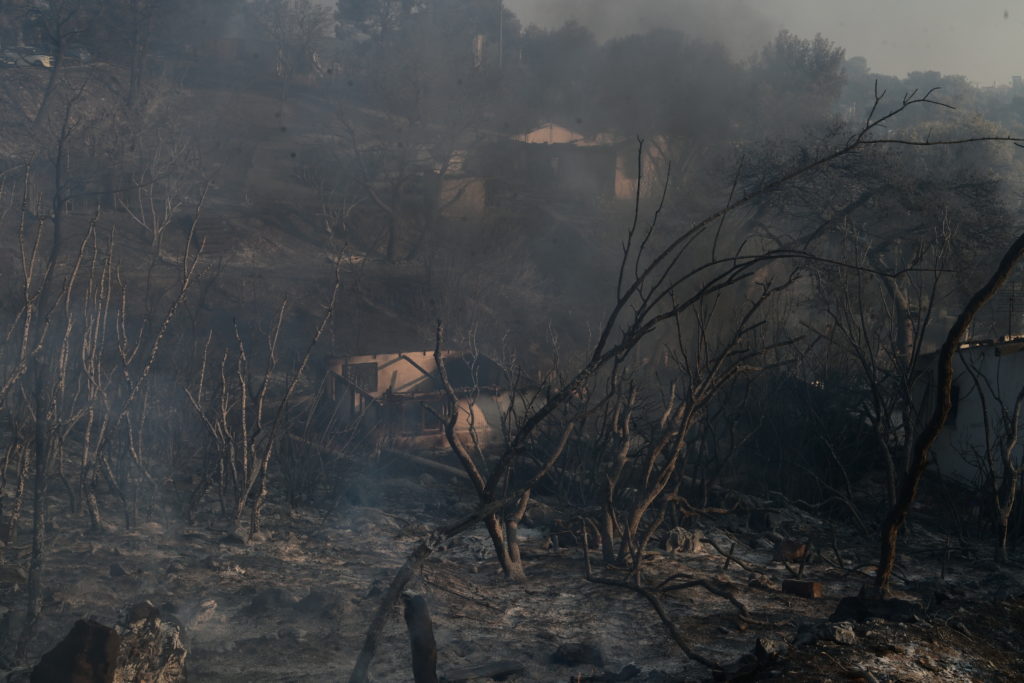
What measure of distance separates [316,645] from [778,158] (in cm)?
1585

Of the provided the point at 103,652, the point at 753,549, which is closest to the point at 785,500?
the point at 753,549

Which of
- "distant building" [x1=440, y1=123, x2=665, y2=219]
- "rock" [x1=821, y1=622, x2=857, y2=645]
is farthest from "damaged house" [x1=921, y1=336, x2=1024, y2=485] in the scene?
"distant building" [x1=440, y1=123, x2=665, y2=219]

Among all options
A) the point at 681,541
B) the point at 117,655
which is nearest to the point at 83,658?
the point at 117,655

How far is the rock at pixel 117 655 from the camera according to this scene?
3162 millimetres

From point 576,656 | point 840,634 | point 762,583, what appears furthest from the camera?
point 762,583

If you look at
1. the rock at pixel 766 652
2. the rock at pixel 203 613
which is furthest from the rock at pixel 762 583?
the rock at pixel 203 613

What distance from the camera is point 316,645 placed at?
4.61 m

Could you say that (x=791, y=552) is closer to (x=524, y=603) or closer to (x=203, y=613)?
(x=524, y=603)

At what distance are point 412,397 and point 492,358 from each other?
4.19 ft

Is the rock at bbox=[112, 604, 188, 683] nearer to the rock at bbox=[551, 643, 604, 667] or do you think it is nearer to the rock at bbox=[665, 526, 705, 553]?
the rock at bbox=[551, 643, 604, 667]

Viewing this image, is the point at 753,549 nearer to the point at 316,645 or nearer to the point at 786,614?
the point at 786,614

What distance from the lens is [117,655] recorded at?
323 cm

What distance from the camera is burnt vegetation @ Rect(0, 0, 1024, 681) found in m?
4.45

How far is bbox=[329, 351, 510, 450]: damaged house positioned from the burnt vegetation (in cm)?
6
